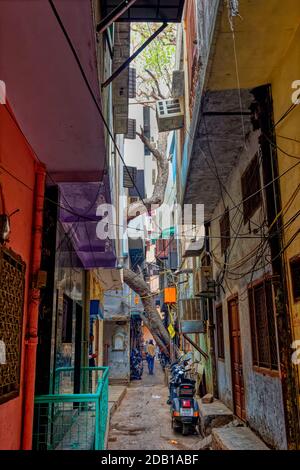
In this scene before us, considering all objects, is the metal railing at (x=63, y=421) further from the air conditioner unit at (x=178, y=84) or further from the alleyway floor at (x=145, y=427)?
the air conditioner unit at (x=178, y=84)

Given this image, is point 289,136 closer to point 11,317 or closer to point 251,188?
point 251,188

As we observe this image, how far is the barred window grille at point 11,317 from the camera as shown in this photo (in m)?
3.86

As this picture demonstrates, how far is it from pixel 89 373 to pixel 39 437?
5.95 meters

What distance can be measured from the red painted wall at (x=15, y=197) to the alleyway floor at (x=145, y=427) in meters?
5.80

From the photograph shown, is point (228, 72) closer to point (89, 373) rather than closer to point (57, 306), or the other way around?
point (57, 306)

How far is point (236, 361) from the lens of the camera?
9.63m

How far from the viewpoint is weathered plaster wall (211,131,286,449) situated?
6570 millimetres

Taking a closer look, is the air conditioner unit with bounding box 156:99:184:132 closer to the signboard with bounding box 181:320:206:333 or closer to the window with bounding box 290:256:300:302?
the signboard with bounding box 181:320:206:333

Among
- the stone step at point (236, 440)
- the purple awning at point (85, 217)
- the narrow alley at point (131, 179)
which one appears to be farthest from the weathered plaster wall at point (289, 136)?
the purple awning at point (85, 217)

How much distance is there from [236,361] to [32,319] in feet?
20.5

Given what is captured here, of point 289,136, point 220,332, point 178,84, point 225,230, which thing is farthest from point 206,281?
point 289,136

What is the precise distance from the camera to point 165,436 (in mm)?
10477
